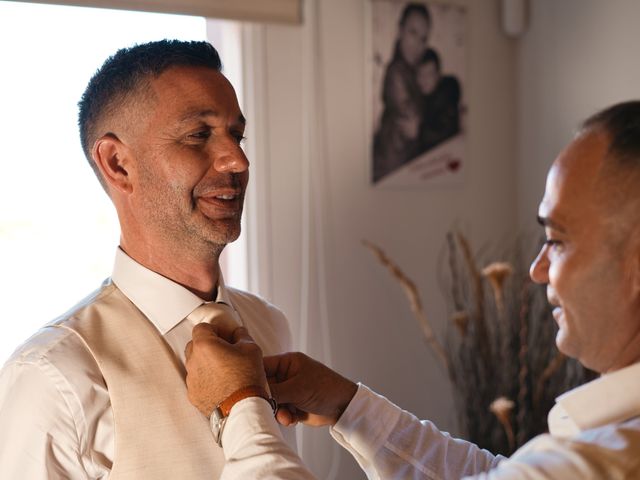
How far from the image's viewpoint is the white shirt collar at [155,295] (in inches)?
58.9

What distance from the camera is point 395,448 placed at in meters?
1.66

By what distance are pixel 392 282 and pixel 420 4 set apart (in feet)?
3.72

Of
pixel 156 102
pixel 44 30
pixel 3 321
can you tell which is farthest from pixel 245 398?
pixel 44 30

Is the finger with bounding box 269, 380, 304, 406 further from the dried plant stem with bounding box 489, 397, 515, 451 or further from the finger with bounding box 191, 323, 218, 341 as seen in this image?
the dried plant stem with bounding box 489, 397, 515, 451

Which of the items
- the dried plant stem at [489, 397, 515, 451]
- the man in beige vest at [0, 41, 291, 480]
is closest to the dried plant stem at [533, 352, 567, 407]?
the dried plant stem at [489, 397, 515, 451]

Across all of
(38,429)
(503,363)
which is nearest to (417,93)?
(503,363)

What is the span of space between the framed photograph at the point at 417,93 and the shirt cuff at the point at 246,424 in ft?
6.70

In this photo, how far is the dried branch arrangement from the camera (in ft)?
9.92

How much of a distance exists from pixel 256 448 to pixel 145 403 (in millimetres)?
249

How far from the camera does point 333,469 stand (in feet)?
10.4

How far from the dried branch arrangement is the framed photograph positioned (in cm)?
33

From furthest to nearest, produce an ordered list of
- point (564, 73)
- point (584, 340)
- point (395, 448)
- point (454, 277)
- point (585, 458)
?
point (564, 73) → point (454, 277) → point (395, 448) → point (584, 340) → point (585, 458)

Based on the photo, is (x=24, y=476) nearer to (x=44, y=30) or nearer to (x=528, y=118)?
(x=44, y=30)

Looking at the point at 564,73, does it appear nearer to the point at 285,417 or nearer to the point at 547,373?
the point at 547,373
